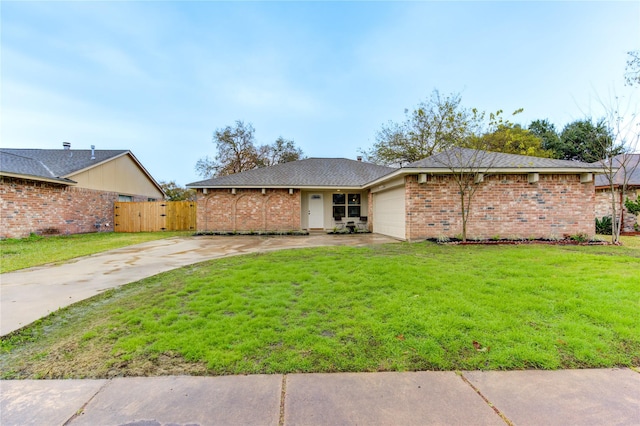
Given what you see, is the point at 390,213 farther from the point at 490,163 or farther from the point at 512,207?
the point at 512,207

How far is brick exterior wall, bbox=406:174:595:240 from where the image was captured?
373 inches

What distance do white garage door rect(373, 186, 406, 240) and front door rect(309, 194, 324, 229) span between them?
3.06 meters

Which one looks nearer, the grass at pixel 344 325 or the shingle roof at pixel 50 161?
the grass at pixel 344 325

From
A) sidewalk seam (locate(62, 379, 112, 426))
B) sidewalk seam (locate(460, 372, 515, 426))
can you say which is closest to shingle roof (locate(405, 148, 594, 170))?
sidewalk seam (locate(460, 372, 515, 426))

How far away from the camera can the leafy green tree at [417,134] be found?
60.2 feet

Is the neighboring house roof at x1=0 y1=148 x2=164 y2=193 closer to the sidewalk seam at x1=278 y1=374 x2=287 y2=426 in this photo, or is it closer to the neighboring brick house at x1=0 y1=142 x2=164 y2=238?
the neighboring brick house at x1=0 y1=142 x2=164 y2=238

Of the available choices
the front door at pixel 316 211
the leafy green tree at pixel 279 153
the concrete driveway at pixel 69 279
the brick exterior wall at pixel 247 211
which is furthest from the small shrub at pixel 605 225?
the leafy green tree at pixel 279 153

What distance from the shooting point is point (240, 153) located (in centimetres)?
2648

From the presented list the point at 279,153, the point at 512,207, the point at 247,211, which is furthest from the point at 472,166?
the point at 279,153

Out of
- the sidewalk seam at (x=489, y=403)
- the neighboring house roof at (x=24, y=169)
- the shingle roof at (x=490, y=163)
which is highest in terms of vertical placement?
the neighboring house roof at (x=24, y=169)

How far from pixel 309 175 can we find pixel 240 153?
1331 centimetres

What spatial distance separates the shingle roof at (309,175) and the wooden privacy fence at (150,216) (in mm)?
5136

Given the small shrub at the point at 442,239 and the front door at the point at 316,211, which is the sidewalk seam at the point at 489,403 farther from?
the front door at the point at 316,211

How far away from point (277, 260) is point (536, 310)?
15.3 ft
